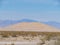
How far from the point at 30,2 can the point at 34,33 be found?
44.6 inches

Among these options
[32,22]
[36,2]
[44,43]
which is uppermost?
[36,2]

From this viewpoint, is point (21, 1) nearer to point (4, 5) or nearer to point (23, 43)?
point (4, 5)

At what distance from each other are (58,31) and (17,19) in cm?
154

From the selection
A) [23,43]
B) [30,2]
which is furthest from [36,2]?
[23,43]

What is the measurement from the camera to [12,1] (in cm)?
677

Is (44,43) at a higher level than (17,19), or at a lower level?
lower

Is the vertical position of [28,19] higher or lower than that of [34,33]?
higher

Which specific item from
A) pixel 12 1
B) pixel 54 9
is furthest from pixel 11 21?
pixel 54 9

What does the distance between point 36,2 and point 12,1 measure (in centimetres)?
87

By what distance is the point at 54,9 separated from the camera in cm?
686

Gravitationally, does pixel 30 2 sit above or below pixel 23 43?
above

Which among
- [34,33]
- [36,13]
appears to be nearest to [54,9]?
[36,13]

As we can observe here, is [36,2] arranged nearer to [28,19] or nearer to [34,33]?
[28,19]

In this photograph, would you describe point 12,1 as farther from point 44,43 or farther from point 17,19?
point 44,43
